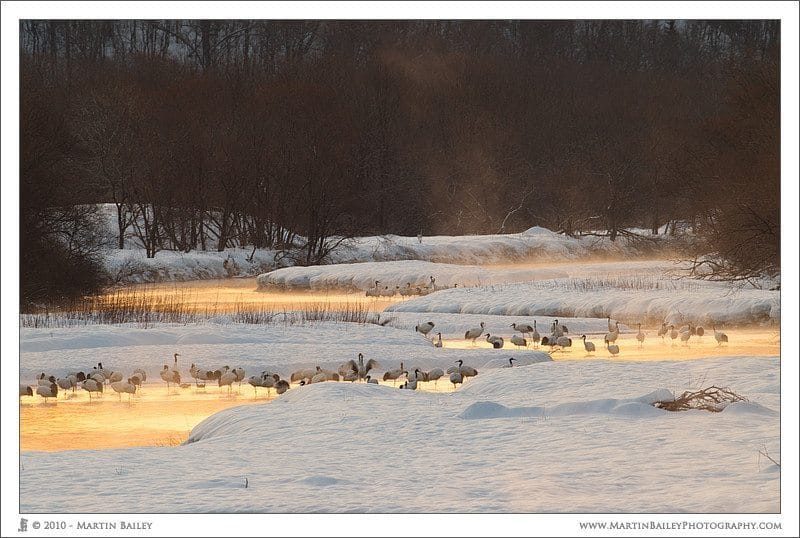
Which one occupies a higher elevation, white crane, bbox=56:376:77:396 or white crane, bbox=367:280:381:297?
white crane, bbox=367:280:381:297

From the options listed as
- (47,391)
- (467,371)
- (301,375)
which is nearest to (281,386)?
(301,375)

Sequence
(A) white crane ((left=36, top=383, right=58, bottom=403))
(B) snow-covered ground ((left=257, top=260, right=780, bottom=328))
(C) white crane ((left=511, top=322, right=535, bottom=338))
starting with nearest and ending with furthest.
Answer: (A) white crane ((left=36, top=383, right=58, bottom=403))
(C) white crane ((left=511, top=322, right=535, bottom=338))
(B) snow-covered ground ((left=257, top=260, right=780, bottom=328))

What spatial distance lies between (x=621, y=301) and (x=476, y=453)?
13.2m

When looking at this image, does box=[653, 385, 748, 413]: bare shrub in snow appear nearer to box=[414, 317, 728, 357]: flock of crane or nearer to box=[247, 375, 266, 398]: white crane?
box=[247, 375, 266, 398]: white crane

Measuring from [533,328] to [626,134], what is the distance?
51.1 feet

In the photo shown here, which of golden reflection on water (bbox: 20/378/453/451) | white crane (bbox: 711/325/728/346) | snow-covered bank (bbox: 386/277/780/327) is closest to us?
golden reflection on water (bbox: 20/378/453/451)

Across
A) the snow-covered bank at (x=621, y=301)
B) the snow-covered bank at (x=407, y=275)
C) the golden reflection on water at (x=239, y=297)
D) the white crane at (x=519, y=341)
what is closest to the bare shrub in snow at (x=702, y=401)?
the white crane at (x=519, y=341)

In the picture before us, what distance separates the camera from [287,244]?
33.2 metres

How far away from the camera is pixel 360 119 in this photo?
31328 mm

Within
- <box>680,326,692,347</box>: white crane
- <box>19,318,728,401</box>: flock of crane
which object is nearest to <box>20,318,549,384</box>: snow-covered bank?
<box>19,318,728,401</box>: flock of crane

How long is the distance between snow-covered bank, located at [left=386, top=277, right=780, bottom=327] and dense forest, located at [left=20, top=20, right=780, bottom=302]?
5.33 feet

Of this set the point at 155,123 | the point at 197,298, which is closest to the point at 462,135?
the point at 155,123

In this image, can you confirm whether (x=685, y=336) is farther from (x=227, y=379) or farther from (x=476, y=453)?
(x=476, y=453)

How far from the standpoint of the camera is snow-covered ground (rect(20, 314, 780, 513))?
24.4 feet
